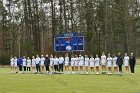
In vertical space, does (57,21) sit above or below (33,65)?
above

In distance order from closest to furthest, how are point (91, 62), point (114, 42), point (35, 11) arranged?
point (91, 62) < point (35, 11) < point (114, 42)

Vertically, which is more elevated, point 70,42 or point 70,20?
point 70,20

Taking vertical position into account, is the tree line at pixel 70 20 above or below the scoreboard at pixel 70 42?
above

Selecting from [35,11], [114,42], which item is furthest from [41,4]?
[114,42]

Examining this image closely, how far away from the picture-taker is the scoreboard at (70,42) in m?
45.1

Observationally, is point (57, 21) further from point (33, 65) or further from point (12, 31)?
point (33, 65)

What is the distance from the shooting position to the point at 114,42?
9481 centimetres

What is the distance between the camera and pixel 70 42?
4531 centimetres

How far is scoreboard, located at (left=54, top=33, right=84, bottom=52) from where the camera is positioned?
148ft

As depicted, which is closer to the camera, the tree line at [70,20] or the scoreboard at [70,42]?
the scoreboard at [70,42]

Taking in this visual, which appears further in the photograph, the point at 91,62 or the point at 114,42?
the point at 114,42

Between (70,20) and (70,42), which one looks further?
(70,20)

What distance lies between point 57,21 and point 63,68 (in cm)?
4436

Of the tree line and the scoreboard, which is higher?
the tree line
